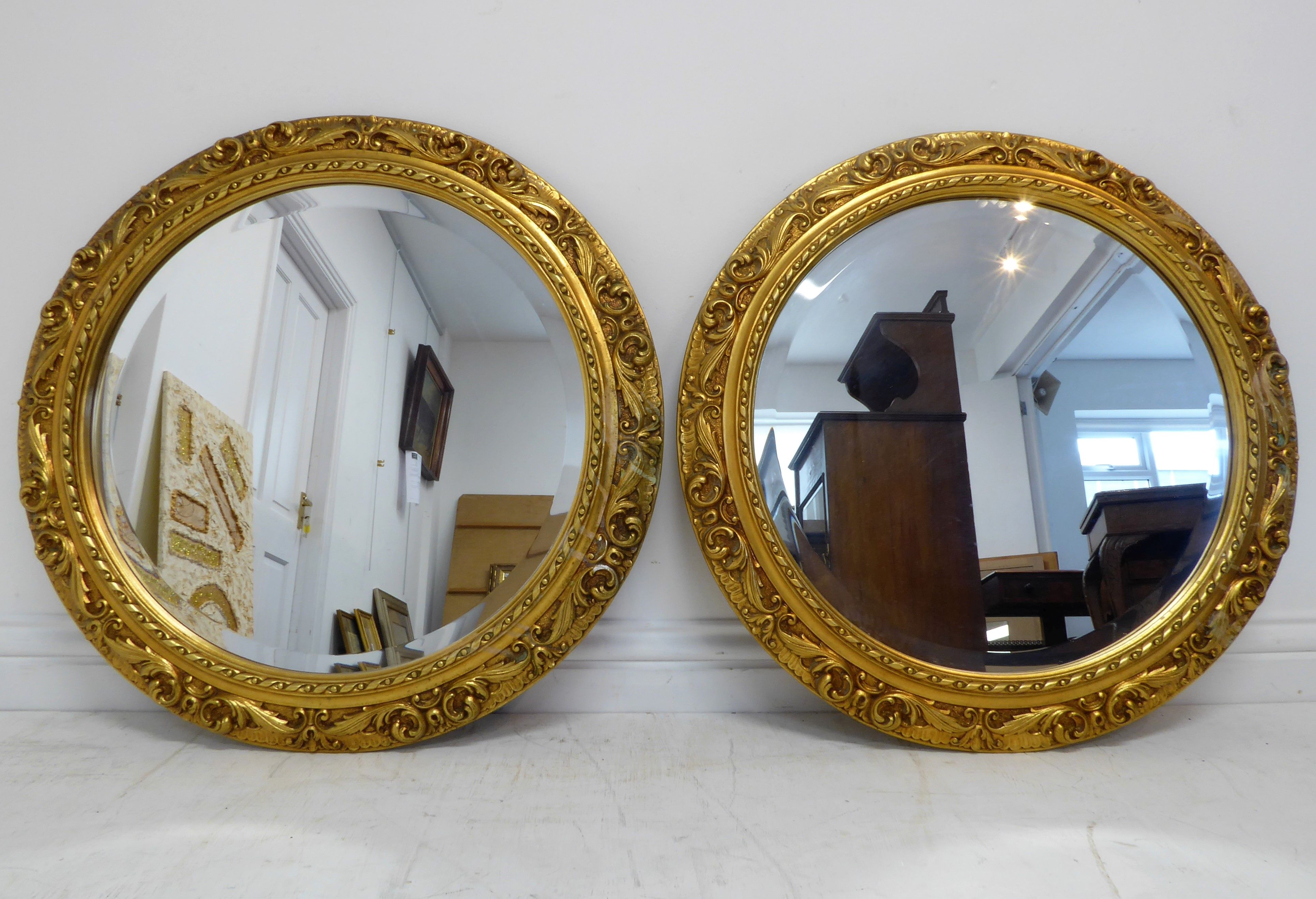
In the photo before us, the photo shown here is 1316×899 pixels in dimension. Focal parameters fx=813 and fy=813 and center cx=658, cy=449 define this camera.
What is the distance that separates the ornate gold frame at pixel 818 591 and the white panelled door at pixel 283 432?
545 millimetres

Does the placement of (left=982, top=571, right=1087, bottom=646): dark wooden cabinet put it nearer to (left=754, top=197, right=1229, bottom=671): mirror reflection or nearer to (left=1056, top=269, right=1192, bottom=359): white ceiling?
(left=754, top=197, right=1229, bottom=671): mirror reflection

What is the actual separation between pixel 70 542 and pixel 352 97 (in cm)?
80

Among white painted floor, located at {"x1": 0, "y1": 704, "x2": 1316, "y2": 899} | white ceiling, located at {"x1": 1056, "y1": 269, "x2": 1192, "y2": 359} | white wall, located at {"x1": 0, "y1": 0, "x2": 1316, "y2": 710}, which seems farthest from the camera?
white wall, located at {"x1": 0, "y1": 0, "x2": 1316, "y2": 710}

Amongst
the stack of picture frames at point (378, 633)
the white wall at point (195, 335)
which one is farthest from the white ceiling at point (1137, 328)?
the white wall at point (195, 335)

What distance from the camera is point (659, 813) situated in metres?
0.90

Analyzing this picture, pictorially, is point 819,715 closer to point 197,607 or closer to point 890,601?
point 890,601

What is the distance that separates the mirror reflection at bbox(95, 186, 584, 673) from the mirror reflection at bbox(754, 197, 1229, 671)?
364 millimetres

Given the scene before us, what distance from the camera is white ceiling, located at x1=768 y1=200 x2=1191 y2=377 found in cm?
119

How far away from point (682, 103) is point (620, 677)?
93cm

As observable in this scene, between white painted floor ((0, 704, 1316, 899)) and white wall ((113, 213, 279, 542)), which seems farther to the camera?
white wall ((113, 213, 279, 542))

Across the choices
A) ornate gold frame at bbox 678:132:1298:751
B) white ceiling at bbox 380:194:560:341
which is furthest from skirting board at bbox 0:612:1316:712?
white ceiling at bbox 380:194:560:341

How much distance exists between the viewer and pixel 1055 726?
3.59 feet

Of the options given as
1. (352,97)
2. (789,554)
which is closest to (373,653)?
(789,554)

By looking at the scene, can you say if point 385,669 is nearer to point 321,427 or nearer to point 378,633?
point 378,633
